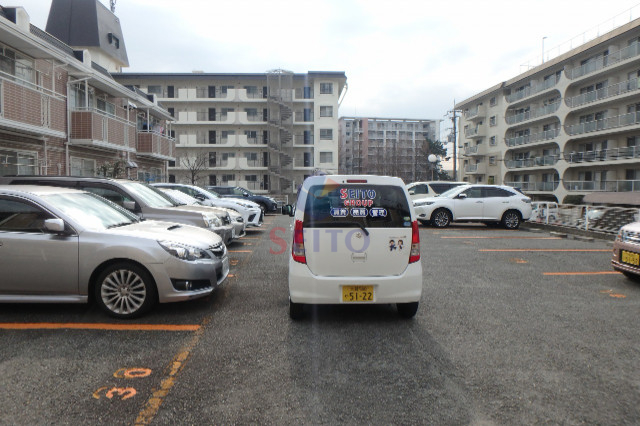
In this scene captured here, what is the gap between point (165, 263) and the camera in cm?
459

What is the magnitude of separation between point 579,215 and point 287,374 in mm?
13588

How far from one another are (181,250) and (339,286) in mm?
1813

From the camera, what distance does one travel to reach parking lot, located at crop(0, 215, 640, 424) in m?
2.72

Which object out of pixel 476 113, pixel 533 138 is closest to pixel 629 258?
pixel 533 138

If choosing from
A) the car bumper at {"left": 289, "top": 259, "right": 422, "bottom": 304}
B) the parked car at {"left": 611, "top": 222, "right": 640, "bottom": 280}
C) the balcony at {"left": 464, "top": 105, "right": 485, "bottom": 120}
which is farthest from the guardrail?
the balcony at {"left": 464, "top": 105, "right": 485, "bottom": 120}

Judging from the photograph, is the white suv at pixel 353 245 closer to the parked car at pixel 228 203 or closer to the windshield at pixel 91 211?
the windshield at pixel 91 211

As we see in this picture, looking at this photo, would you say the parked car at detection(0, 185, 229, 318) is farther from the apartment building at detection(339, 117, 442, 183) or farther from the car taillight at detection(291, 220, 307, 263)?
the apartment building at detection(339, 117, 442, 183)

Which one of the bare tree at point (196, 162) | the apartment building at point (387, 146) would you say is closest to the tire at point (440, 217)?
the bare tree at point (196, 162)

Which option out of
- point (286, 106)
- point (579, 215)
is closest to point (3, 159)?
point (579, 215)

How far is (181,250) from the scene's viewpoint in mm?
4738

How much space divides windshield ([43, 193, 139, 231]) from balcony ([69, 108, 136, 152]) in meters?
10.4

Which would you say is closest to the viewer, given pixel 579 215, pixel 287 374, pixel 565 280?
pixel 287 374

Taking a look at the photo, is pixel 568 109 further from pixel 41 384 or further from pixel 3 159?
pixel 41 384

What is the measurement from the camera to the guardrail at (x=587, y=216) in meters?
11.9
